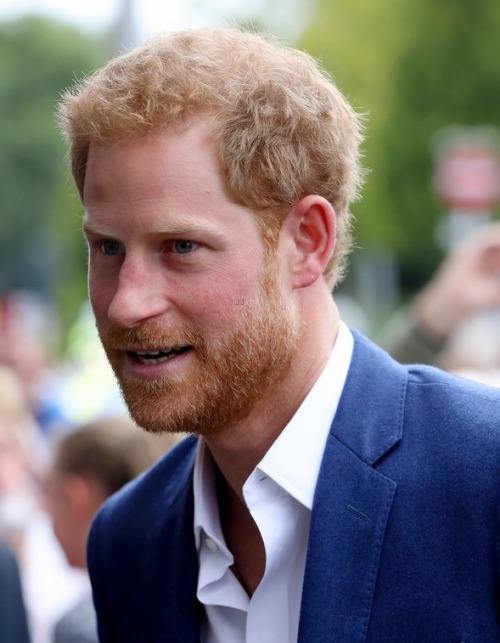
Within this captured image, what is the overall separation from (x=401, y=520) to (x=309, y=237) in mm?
674

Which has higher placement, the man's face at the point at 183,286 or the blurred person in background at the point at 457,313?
the man's face at the point at 183,286

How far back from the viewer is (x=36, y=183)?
51.0m

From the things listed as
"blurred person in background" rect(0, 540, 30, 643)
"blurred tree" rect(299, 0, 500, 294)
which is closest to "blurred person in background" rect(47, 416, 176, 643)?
"blurred person in background" rect(0, 540, 30, 643)

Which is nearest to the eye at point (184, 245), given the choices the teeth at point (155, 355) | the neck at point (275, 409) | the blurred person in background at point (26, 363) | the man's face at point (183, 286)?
the man's face at point (183, 286)

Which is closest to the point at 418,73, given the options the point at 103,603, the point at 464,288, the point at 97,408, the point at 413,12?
the point at 413,12

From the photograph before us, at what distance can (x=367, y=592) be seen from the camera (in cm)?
242

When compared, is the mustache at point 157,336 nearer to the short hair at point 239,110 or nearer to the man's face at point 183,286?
the man's face at point 183,286

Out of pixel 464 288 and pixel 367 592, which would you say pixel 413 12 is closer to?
pixel 464 288

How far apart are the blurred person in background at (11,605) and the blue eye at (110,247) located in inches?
64.2

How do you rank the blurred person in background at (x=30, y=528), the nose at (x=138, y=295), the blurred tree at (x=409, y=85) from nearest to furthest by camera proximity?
1. the nose at (x=138, y=295)
2. the blurred person in background at (x=30, y=528)
3. the blurred tree at (x=409, y=85)

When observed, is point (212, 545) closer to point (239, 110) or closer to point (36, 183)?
point (239, 110)

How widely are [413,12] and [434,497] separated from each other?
34.5m

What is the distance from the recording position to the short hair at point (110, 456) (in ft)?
15.8

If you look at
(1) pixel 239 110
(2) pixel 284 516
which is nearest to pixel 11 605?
(2) pixel 284 516
